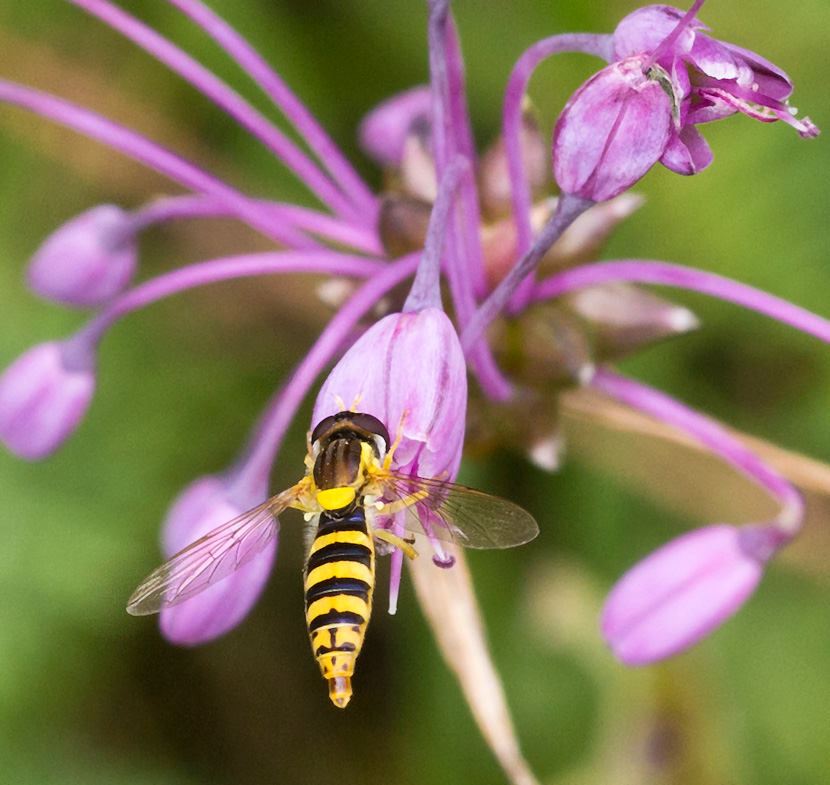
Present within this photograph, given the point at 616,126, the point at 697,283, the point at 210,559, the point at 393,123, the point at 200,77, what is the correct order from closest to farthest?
1. the point at 616,126
2. the point at 210,559
3. the point at 697,283
4. the point at 200,77
5. the point at 393,123

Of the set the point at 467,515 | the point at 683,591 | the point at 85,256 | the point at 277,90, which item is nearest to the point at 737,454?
the point at 683,591

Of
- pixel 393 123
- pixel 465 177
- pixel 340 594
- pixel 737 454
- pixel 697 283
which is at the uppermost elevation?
pixel 393 123

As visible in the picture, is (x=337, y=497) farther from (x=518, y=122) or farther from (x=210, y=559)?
(x=518, y=122)

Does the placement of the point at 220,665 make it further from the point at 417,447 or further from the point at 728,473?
the point at 417,447

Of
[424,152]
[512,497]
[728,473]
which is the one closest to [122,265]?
[424,152]

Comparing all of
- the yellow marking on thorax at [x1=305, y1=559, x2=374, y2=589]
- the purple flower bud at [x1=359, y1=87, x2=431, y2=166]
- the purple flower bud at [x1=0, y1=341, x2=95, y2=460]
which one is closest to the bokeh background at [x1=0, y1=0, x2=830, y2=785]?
the purple flower bud at [x1=359, y1=87, x2=431, y2=166]

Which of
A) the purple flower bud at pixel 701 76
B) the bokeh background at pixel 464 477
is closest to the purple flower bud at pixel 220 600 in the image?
the purple flower bud at pixel 701 76

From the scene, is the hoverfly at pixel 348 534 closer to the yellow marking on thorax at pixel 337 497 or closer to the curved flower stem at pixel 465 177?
the yellow marking on thorax at pixel 337 497
